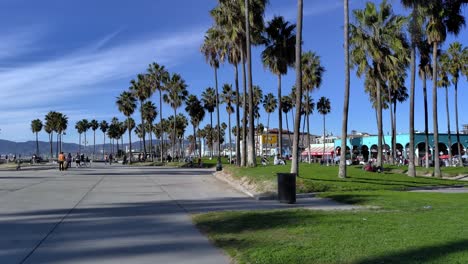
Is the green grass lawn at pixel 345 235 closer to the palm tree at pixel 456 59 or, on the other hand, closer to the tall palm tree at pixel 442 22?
the tall palm tree at pixel 442 22

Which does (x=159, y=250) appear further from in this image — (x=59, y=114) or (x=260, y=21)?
(x=59, y=114)

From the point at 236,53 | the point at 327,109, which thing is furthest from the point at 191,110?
the point at 236,53

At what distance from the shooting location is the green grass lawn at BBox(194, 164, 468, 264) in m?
7.29

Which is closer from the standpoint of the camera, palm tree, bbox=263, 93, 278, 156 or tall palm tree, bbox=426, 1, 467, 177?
tall palm tree, bbox=426, 1, 467, 177

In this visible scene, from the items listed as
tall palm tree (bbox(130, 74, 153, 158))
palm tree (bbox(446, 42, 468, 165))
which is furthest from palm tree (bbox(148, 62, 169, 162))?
palm tree (bbox(446, 42, 468, 165))

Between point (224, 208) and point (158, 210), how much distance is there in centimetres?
198

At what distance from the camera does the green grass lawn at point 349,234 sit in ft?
23.9

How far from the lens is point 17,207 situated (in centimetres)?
1510

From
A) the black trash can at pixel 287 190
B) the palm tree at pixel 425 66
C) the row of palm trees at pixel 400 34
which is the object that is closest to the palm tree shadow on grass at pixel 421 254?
the black trash can at pixel 287 190

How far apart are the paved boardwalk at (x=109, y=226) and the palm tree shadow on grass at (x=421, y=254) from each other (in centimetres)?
233

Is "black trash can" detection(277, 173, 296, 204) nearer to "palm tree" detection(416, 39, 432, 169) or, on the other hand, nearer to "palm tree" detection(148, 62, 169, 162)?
"palm tree" detection(416, 39, 432, 169)

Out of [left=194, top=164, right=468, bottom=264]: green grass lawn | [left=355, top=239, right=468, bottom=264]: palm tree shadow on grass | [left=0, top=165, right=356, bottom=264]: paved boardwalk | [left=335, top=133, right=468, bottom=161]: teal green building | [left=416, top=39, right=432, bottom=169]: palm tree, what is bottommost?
[left=0, top=165, right=356, bottom=264]: paved boardwalk

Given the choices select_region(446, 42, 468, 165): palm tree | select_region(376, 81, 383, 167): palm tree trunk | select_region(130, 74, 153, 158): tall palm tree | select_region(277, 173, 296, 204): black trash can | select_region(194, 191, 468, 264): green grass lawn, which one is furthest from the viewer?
select_region(130, 74, 153, 158): tall palm tree

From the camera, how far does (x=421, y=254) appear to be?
718cm
